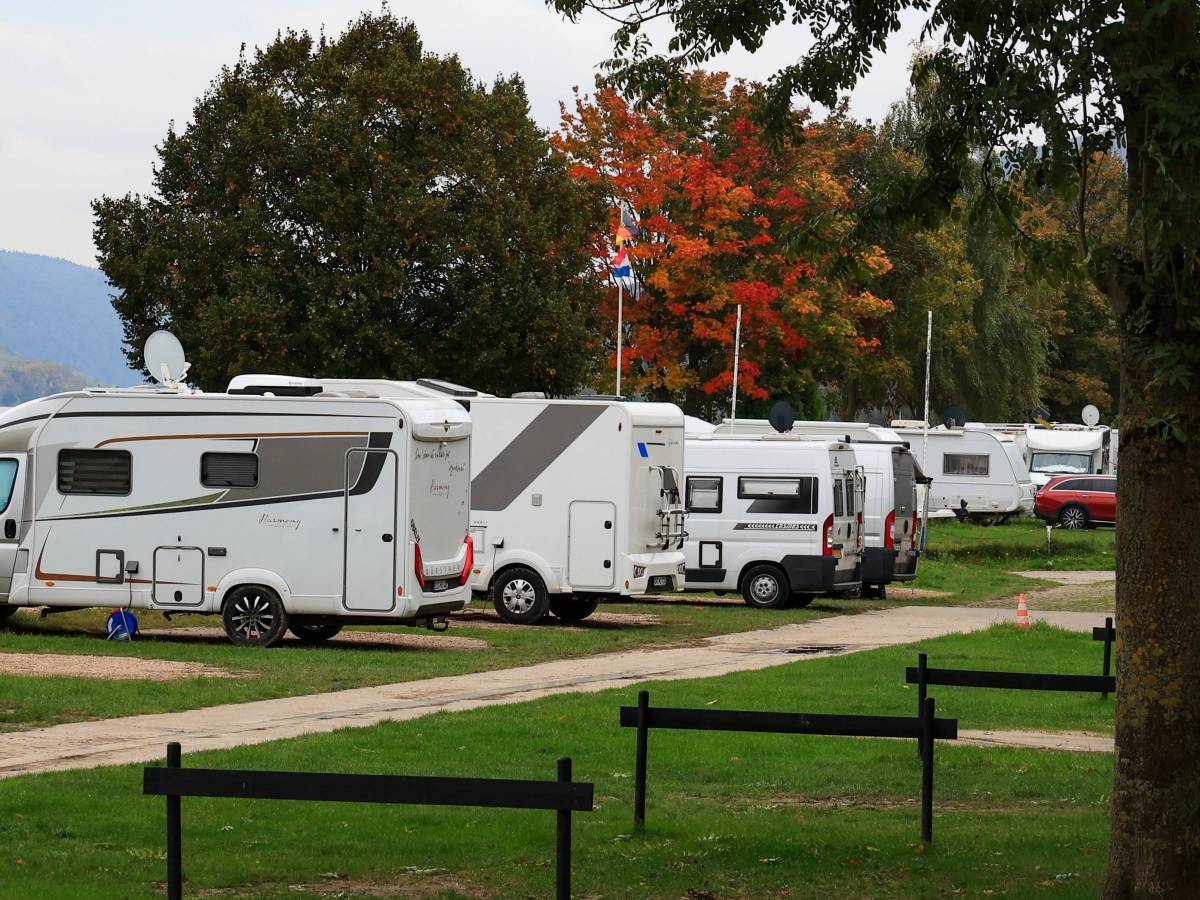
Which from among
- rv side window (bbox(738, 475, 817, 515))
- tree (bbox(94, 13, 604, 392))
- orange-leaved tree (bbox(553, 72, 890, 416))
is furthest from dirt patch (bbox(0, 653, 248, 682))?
orange-leaved tree (bbox(553, 72, 890, 416))

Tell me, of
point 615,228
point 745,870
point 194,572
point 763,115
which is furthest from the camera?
point 615,228

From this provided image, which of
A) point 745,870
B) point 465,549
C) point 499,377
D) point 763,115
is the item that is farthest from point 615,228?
point 745,870

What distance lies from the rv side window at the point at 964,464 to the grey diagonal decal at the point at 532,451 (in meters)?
28.4

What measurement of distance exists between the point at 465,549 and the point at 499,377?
50.3ft

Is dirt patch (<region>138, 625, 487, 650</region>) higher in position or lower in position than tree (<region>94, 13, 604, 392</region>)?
lower

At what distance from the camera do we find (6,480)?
847 inches

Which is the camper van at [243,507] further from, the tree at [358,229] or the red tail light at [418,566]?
the tree at [358,229]

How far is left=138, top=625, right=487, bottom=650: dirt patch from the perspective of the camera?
21516 millimetres

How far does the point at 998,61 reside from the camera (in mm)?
9164

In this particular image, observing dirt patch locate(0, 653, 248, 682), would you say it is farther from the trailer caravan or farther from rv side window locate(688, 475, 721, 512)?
rv side window locate(688, 475, 721, 512)

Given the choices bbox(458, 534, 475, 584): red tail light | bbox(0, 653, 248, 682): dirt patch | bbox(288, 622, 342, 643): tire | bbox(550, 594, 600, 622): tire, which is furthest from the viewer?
bbox(550, 594, 600, 622): tire

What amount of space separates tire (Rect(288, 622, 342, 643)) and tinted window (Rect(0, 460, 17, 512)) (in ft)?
11.8

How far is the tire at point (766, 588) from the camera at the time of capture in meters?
28.5

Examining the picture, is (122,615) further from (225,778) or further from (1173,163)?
(1173,163)
